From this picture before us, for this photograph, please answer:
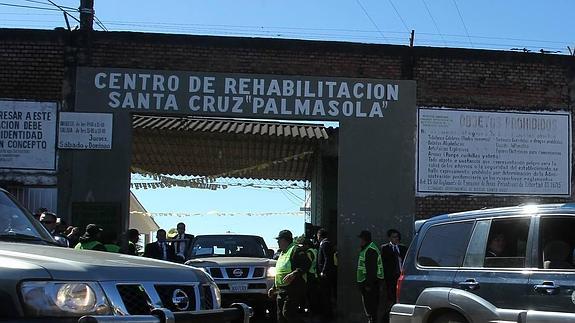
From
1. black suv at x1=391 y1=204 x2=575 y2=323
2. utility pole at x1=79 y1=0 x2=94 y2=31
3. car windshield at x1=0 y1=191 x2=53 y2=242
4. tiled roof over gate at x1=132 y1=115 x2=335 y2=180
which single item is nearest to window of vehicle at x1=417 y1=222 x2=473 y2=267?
black suv at x1=391 y1=204 x2=575 y2=323

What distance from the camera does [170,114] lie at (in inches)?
527

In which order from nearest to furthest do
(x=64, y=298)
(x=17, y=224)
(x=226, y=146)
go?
(x=64, y=298)
(x=17, y=224)
(x=226, y=146)

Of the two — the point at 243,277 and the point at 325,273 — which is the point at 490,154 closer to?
the point at 325,273

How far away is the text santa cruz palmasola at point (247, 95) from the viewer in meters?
13.3

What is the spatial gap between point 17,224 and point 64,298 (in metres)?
1.66

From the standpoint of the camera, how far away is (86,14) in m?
14.4

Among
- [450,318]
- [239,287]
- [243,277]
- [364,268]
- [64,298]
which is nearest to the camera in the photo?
[64,298]

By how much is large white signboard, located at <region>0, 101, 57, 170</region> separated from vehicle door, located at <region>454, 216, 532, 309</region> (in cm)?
865

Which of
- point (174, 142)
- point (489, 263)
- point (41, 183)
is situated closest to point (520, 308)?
point (489, 263)

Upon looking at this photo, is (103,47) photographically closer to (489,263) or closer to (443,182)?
(443,182)

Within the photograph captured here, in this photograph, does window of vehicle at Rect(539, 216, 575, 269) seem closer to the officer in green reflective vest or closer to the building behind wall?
the officer in green reflective vest

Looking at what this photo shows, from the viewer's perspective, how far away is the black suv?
6074 mm

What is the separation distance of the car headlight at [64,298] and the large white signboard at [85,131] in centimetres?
979

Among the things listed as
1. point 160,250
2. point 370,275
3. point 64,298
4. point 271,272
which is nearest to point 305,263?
point 370,275
